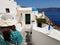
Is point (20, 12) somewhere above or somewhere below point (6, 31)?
above

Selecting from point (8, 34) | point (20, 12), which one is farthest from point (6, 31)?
point (20, 12)

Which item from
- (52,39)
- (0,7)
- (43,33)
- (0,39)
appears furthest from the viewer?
(0,7)

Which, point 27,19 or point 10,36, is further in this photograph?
point 27,19

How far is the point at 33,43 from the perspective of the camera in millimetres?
6078

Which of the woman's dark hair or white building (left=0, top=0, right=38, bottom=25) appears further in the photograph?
white building (left=0, top=0, right=38, bottom=25)

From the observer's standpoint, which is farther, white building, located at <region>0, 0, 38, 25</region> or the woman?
white building, located at <region>0, 0, 38, 25</region>

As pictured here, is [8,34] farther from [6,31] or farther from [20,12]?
[20,12]

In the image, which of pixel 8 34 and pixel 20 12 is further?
pixel 20 12

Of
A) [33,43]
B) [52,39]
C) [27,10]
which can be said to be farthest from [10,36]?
[27,10]

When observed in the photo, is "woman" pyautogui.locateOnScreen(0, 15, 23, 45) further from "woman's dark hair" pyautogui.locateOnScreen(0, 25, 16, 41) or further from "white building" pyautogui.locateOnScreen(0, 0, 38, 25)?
"white building" pyautogui.locateOnScreen(0, 0, 38, 25)

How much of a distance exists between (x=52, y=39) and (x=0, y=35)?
2.17m

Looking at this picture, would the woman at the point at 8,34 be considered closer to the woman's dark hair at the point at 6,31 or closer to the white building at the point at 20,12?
the woman's dark hair at the point at 6,31

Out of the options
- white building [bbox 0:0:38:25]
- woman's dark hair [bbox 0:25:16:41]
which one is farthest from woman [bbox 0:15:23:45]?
white building [bbox 0:0:38:25]

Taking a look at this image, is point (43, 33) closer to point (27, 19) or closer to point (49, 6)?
point (27, 19)
